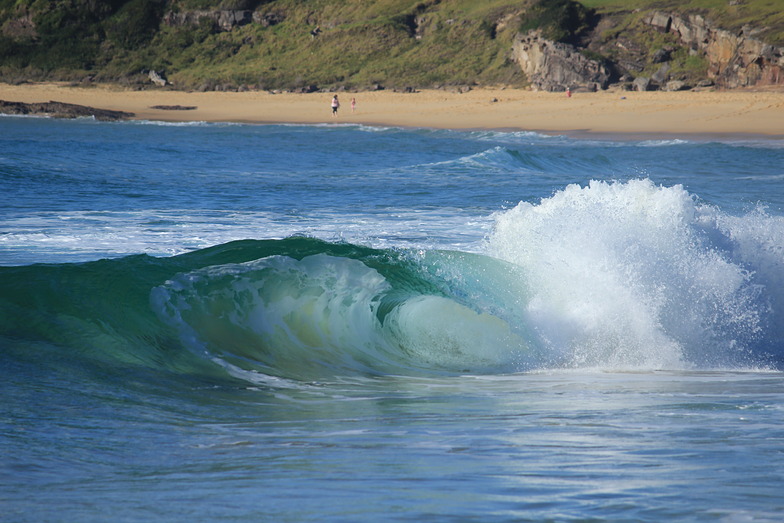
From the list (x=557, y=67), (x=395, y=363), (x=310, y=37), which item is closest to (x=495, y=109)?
(x=557, y=67)

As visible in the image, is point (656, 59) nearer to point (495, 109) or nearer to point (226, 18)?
point (495, 109)

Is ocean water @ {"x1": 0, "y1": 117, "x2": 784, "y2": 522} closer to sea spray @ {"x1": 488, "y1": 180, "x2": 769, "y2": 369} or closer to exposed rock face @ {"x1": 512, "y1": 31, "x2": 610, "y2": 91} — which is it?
sea spray @ {"x1": 488, "y1": 180, "x2": 769, "y2": 369}

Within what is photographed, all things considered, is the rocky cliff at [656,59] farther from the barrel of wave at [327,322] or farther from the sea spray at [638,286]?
the barrel of wave at [327,322]

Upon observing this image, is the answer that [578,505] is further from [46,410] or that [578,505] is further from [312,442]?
[46,410]

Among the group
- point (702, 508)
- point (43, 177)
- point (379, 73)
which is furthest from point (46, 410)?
point (379, 73)

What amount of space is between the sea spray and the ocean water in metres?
0.02

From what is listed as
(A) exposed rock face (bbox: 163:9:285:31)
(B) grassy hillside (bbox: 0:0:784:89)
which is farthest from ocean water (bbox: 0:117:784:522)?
(A) exposed rock face (bbox: 163:9:285:31)

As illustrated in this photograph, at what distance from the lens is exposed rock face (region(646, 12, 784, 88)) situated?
3506 centimetres

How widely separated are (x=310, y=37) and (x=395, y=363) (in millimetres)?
53225

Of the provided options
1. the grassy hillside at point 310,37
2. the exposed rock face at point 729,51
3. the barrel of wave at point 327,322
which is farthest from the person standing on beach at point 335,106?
the barrel of wave at point 327,322

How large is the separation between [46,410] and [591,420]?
279 centimetres

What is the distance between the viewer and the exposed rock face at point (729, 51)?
3506 cm

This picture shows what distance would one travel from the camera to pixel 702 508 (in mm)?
2777

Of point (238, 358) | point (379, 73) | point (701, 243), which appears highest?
point (379, 73)
